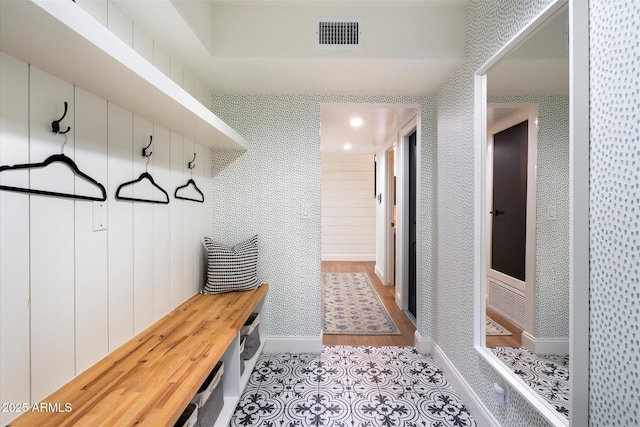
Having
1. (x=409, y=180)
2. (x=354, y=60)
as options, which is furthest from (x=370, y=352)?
(x=354, y=60)

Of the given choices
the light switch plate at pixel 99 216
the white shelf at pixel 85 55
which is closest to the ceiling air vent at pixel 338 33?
the white shelf at pixel 85 55

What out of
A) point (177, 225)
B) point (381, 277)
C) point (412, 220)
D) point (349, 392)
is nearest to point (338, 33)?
point (177, 225)

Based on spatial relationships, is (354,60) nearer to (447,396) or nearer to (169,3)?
(169,3)

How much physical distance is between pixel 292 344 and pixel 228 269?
35.4 inches

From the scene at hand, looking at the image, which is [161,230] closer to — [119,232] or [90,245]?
[119,232]

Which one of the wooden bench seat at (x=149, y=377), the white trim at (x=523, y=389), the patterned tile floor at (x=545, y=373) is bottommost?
the white trim at (x=523, y=389)

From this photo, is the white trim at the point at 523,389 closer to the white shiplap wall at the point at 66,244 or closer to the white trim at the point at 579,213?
the white trim at the point at 579,213

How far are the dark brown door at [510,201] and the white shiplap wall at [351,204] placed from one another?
4.83m

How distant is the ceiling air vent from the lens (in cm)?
182

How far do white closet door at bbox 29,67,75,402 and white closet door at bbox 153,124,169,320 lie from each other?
51 centimetres

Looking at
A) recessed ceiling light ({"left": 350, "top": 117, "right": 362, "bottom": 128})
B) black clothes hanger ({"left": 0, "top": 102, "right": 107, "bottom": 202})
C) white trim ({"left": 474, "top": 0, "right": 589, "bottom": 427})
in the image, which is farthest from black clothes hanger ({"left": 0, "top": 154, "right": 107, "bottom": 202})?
recessed ceiling light ({"left": 350, "top": 117, "right": 362, "bottom": 128})

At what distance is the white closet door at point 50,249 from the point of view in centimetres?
91

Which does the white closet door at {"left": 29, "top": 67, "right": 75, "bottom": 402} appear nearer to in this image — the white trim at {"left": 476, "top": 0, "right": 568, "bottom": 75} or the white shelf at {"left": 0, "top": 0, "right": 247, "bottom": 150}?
the white shelf at {"left": 0, "top": 0, "right": 247, "bottom": 150}

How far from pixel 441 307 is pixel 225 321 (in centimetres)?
160
